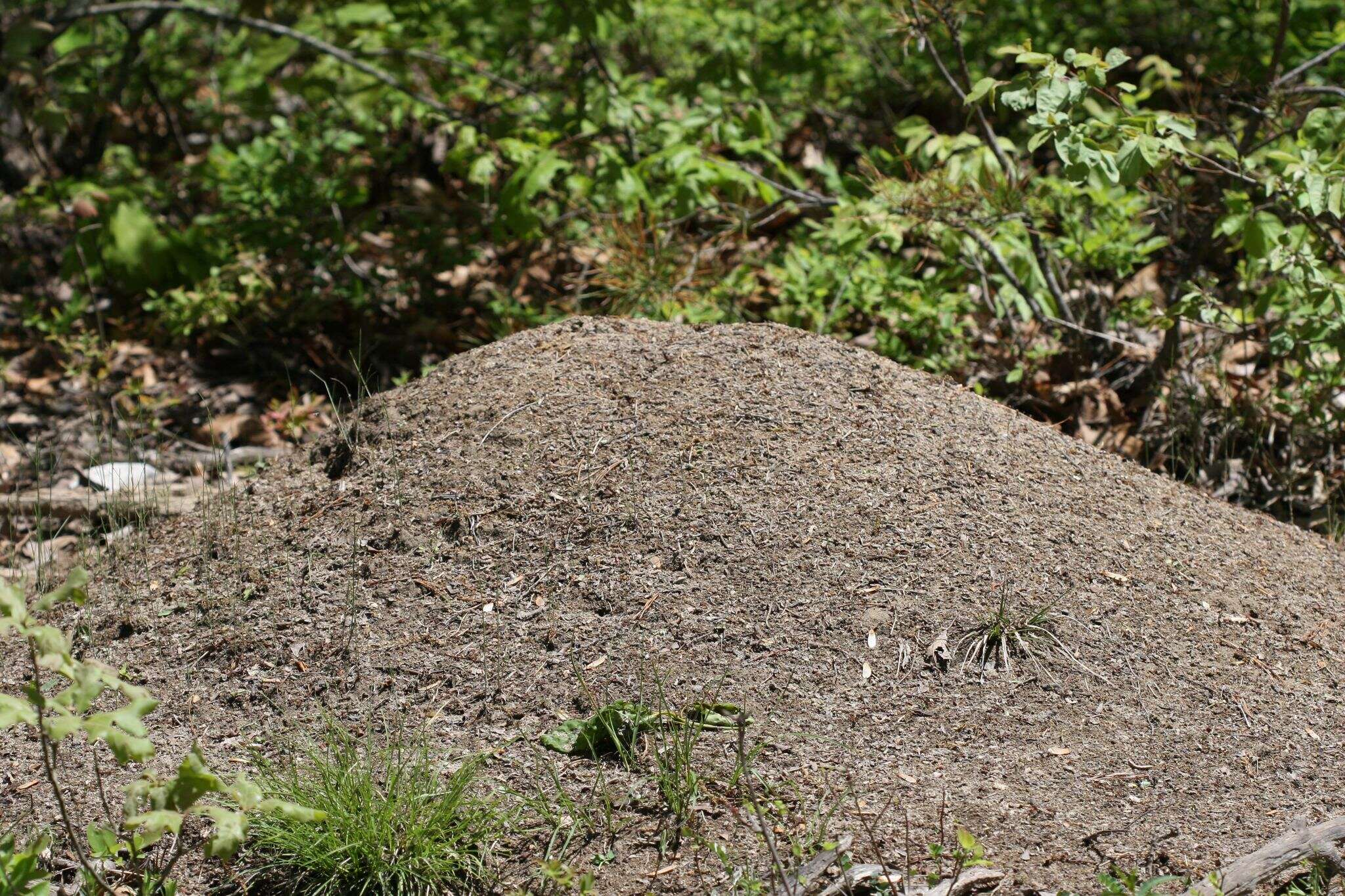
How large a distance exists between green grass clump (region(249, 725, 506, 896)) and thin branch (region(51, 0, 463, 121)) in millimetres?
3447

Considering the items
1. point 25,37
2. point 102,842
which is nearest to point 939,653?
point 102,842

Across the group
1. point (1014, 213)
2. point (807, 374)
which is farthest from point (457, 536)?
point (1014, 213)

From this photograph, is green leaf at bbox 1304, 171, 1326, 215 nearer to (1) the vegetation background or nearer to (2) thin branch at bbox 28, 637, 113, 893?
(1) the vegetation background

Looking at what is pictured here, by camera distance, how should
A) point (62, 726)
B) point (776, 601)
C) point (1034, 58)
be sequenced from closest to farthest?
1. point (62, 726)
2. point (776, 601)
3. point (1034, 58)

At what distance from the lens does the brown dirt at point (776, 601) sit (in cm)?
259

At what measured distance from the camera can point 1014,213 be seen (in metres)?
3.97

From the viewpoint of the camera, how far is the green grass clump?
2.40m

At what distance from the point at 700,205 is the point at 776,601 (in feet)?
6.76

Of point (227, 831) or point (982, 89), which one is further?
point (982, 89)

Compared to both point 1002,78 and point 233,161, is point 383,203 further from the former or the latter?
point 1002,78

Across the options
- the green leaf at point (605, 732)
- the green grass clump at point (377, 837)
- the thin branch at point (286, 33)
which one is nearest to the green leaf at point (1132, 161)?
the green leaf at point (605, 732)

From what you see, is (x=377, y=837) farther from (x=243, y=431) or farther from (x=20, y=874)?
(x=243, y=431)

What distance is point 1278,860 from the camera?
2350 mm

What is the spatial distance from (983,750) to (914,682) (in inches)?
9.1
